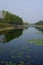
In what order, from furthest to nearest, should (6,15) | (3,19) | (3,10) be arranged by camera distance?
(3,10) → (6,15) → (3,19)

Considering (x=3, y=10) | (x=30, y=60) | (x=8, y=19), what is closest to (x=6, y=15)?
(x=8, y=19)

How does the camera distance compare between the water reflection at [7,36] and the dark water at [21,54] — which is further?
the water reflection at [7,36]

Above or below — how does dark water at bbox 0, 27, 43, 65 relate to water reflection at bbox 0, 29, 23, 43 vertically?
above

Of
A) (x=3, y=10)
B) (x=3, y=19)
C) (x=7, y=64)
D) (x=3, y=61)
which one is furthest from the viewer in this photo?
(x=3, y=10)

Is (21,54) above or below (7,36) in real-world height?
above

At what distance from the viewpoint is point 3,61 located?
12328mm

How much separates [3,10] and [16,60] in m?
96.2

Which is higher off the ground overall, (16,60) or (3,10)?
(3,10)

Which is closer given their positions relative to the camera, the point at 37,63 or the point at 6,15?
the point at 37,63

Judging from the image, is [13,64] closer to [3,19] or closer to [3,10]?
[3,19]

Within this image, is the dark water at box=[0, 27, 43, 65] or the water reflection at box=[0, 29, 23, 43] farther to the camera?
the water reflection at box=[0, 29, 23, 43]

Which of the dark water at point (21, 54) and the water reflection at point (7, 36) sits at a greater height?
the dark water at point (21, 54)

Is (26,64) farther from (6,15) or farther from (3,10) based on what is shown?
(3,10)

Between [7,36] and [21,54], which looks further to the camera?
[7,36]
